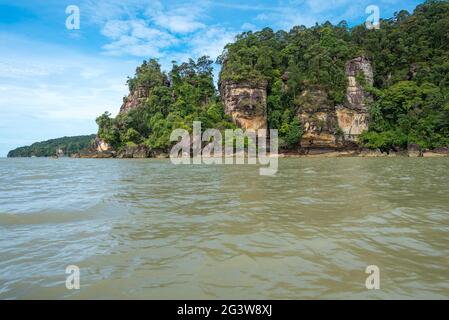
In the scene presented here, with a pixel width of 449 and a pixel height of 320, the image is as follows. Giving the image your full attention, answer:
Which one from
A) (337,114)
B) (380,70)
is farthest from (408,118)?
(380,70)

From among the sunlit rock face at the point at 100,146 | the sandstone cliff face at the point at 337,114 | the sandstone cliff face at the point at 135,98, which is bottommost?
the sunlit rock face at the point at 100,146

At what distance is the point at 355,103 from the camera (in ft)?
178

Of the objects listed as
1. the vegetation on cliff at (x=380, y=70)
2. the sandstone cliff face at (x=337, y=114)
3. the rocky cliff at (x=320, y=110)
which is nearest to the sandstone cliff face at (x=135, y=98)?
the vegetation on cliff at (x=380, y=70)

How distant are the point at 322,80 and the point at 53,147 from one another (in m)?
110

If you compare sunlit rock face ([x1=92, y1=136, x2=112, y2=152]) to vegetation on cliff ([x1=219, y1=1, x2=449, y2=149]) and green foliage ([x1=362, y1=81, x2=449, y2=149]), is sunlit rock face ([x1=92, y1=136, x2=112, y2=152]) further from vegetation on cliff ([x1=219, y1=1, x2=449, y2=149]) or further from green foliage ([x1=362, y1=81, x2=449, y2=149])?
green foliage ([x1=362, y1=81, x2=449, y2=149])

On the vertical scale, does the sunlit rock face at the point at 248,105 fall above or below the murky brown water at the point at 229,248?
above

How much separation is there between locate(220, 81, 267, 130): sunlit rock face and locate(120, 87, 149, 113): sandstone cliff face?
25.9m

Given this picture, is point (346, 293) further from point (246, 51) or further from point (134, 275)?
point (246, 51)

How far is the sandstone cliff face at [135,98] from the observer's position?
73.4 metres

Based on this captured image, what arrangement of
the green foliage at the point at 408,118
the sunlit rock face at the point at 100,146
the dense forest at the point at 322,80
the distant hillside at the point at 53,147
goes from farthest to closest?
the distant hillside at the point at 53,147
the sunlit rock face at the point at 100,146
the dense forest at the point at 322,80
the green foliage at the point at 408,118

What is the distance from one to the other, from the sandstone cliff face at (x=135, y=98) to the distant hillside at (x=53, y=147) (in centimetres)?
4347

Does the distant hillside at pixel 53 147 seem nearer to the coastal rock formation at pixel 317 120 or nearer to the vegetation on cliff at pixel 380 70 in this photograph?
the vegetation on cliff at pixel 380 70

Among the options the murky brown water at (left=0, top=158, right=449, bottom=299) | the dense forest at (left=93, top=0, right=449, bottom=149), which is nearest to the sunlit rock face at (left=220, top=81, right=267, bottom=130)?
the dense forest at (left=93, top=0, right=449, bottom=149)

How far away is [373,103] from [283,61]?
1935 centimetres
